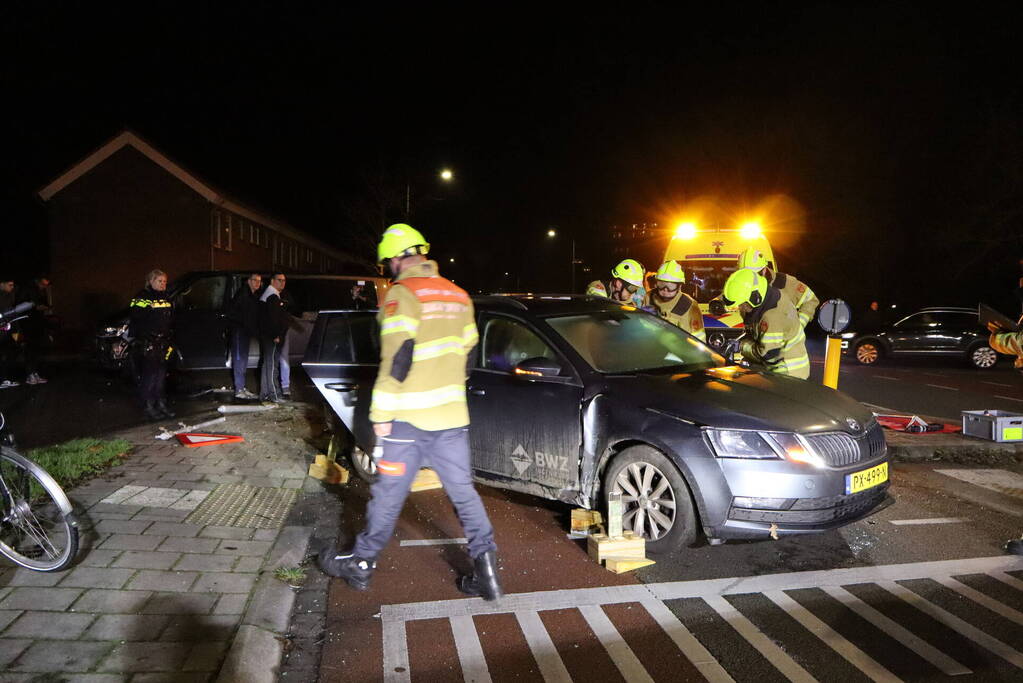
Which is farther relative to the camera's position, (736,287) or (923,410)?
(923,410)

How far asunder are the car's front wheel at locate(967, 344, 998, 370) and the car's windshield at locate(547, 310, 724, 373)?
585 inches

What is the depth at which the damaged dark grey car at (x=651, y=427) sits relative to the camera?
4.42 metres

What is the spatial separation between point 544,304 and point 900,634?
317 cm

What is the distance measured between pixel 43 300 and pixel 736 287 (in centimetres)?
1509

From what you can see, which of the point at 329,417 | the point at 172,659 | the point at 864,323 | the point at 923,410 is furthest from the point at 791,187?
the point at 172,659

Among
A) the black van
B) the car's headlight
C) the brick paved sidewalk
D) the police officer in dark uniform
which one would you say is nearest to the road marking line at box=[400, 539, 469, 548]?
the brick paved sidewalk

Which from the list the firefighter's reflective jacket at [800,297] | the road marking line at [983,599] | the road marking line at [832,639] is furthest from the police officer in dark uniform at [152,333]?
the road marking line at [983,599]

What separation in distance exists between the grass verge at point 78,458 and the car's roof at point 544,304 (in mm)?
3544

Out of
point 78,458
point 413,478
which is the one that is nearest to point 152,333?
point 78,458

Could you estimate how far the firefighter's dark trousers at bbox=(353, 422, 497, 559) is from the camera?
4.04 meters

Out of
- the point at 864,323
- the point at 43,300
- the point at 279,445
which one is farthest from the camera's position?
the point at 864,323

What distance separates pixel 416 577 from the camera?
4.60 metres

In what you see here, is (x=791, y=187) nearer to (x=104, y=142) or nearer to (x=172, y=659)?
(x=104, y=142)

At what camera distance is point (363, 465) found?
6656 mm
